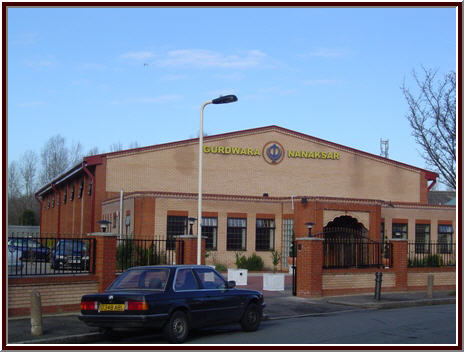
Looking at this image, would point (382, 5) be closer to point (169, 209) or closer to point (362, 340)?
point (362, 340)

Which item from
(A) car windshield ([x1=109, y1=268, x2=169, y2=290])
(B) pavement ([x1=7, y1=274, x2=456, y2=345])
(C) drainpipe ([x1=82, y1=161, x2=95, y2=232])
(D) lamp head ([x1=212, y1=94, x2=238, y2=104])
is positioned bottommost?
(B) pavement ([x1=7, y1=274, x2=456, y2=345])

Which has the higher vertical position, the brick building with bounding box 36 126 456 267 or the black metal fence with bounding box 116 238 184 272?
the brick building with bounding box 36 126 456 267

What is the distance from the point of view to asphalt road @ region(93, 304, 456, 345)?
45.8 feet

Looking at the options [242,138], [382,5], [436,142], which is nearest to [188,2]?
[382,5]

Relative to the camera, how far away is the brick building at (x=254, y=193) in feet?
127

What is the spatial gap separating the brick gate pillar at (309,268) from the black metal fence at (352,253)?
94cm

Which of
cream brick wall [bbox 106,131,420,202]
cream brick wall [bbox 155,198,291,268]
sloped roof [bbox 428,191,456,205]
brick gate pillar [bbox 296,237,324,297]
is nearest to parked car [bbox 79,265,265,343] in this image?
brick gate pillar [bbox 296,237,324,297]

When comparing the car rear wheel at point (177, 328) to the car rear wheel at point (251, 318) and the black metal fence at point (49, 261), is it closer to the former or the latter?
the car rear wheel at point (251, 318)

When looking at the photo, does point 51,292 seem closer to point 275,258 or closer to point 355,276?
point 355,276

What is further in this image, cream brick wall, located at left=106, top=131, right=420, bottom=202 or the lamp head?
cream brick wall, located at left=106, top=131, right=420, bottom=202

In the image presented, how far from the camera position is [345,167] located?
4766 cm

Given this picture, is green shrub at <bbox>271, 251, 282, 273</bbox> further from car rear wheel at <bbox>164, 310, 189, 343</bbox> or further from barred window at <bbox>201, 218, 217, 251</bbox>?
car rear wheel at <bbox>164, 310, 189, 343</bbox>

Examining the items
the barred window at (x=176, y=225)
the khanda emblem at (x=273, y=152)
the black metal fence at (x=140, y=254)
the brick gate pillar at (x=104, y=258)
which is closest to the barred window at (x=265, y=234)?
the barred window at (x=176, y=225)

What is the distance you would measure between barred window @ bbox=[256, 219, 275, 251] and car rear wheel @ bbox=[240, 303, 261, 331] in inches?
958
